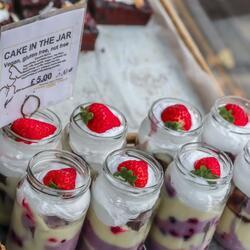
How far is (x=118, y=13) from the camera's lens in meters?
2.08

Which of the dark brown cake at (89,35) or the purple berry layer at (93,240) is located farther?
the dark brown cake at (89,35)

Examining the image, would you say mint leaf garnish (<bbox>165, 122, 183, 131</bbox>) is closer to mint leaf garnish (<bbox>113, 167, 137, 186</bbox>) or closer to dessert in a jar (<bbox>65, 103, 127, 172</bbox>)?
dessert in a jar (<bbox>65, 103, 127, 172</bbox>)

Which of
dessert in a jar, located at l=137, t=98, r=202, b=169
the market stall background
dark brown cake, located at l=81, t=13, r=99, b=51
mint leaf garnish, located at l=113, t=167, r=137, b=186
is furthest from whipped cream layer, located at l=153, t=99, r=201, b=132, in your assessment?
dark brown cake, located at l=81, t=13, r=99, b=51

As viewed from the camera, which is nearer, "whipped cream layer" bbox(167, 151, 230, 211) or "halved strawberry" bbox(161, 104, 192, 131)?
"whipped cream layer" bbox(167, 151, 230, 211)

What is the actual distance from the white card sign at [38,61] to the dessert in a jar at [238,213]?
39 cm

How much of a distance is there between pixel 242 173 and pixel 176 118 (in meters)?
0.18

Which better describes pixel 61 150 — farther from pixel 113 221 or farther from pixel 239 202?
pixel 239 202

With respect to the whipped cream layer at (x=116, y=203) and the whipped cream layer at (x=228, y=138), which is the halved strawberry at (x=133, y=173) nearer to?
the whipped cream layer at (x=116, y=203)

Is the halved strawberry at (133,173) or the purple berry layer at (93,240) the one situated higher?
the halved strawberry at (133,173)

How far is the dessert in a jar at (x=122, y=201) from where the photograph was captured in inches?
43.1

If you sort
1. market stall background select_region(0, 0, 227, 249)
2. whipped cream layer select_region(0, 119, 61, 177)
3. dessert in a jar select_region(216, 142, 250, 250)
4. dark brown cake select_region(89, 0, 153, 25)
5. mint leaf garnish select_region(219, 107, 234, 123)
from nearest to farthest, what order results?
A: whipped cream layer select_region(0, 119, 61, 177), dessert in a jar select_region(216, 142, 250, 250), mint leaf garnish select_region(219, 107, 234, 123), market stall background select_region(0, 0, 227, 249), dark brown cake select_region(89, 0, 153, 25)

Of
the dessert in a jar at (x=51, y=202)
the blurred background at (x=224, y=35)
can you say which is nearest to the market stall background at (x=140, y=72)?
the blurred background at (x=224, y=35)

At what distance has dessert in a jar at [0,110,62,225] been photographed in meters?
1.16

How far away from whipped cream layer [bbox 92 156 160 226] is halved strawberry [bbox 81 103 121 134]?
0.11 metres
